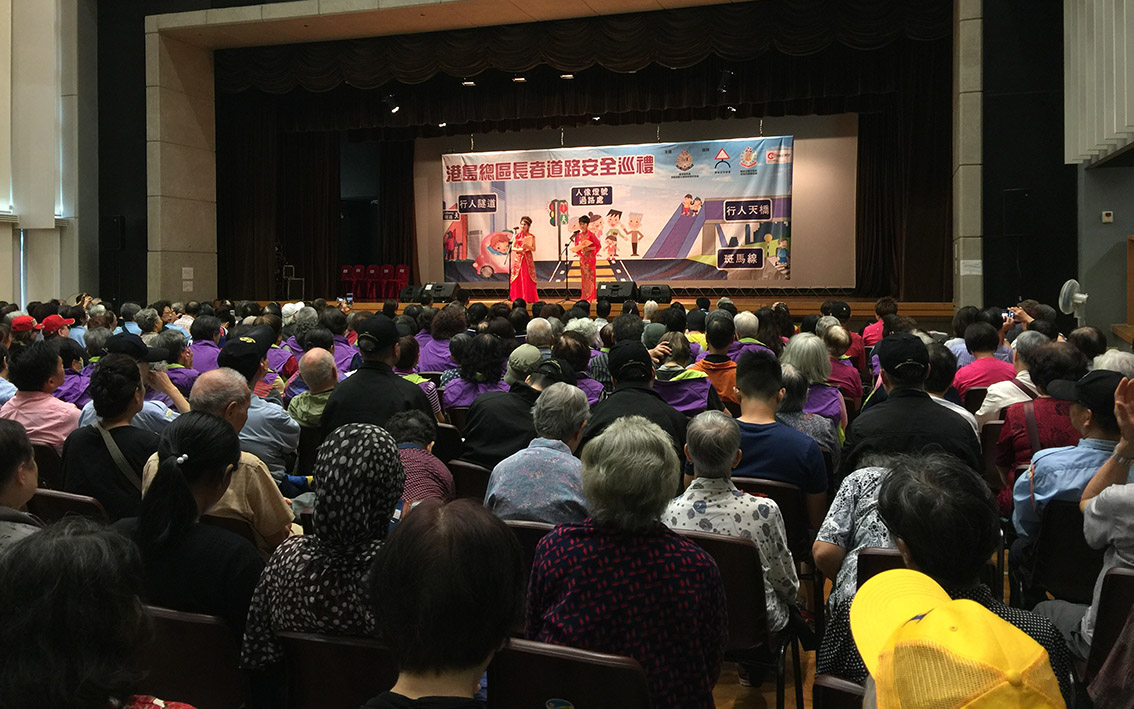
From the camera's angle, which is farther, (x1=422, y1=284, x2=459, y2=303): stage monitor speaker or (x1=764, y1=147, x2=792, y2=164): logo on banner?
(x1=764, y1=147, x2=792, y2=164): logo on banner

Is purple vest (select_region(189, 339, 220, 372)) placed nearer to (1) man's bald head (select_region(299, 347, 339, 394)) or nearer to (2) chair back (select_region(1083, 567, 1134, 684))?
(1) man's bald head (select_region(299, 347, 339, 394))

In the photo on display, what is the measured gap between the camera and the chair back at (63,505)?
112 inches

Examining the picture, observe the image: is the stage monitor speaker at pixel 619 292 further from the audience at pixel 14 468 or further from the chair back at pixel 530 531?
the audience at pixel 14 468

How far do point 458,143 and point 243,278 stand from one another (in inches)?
174

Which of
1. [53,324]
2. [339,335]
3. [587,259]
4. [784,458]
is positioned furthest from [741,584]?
[587,259]

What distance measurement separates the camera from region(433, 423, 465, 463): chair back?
4340 mm

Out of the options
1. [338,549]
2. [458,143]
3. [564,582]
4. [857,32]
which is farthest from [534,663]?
[458,143]

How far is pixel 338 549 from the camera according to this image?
1.93 m

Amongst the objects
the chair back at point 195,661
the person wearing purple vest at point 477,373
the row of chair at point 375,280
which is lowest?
the chair back at point 195,661

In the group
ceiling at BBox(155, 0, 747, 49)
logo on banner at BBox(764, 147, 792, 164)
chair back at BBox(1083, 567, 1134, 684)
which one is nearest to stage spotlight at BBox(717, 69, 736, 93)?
ceiling at BBox(155, 0, 747, 49)

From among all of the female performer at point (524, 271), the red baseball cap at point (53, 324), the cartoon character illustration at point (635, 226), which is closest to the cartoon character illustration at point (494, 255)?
the female performer at point (524, 271)

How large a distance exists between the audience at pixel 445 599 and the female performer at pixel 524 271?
43.2 feet

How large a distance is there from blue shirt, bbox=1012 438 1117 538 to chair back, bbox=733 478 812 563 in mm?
670

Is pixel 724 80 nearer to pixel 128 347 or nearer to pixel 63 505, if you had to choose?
pixel 128 347
